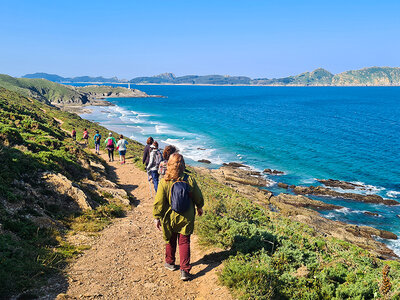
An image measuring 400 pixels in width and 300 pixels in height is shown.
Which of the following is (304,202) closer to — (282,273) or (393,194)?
(393,194)

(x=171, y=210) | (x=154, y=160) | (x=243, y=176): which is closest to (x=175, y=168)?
(x=171, y=210)

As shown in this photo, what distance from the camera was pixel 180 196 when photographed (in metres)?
4.88

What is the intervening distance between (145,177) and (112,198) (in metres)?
4.97

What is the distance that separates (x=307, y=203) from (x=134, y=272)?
2362cm

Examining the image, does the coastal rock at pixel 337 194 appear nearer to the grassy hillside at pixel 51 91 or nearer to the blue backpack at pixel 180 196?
the blue backpack at pixel 180 196

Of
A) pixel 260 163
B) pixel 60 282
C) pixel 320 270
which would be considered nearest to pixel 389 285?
pixel 320 270

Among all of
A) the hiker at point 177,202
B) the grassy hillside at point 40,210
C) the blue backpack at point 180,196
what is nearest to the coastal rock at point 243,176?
the grassy hillside at point 40,210

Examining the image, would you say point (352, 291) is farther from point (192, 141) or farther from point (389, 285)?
point (192, 141)

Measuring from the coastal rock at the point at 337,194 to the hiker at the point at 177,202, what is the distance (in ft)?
85.6

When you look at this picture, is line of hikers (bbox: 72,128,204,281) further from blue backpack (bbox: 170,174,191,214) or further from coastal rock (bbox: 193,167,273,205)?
coastal rock (bbox: 193,167,273,205)

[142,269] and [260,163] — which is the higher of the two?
[142,269]

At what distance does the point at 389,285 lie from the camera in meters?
4.77

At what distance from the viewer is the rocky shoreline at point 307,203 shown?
768 inches

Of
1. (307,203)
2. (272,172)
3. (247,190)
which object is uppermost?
(247,190)
